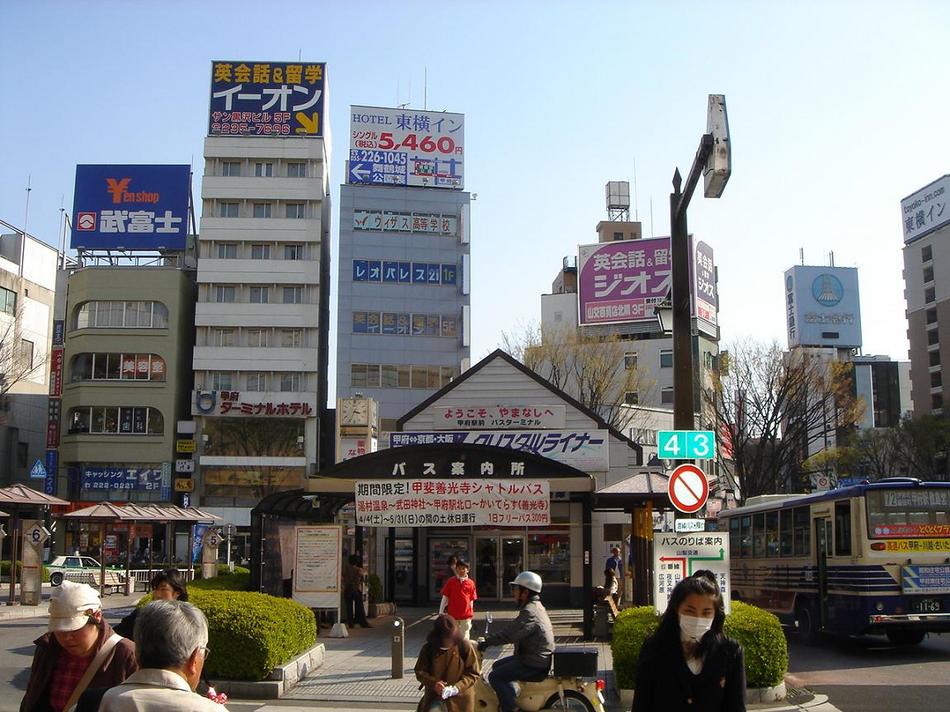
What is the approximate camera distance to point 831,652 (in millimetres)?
18359

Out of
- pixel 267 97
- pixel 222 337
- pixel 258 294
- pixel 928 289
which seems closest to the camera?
pixel 222 337

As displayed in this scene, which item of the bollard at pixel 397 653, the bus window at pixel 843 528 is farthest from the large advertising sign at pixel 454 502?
the bus window at pixel 843 528

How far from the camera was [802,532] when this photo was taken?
1977 cm

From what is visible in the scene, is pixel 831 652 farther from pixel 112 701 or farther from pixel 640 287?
pixel 640 287

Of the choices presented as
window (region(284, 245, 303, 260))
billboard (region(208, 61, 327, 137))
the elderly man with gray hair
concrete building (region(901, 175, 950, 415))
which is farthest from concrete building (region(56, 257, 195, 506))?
concrete building (region(901, 175, 950, 415))

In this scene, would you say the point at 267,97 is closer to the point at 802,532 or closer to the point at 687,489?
the point at 802,532

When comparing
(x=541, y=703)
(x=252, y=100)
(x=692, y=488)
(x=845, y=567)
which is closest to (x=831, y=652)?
(x=845, y=567)

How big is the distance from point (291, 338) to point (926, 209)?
59.0 m

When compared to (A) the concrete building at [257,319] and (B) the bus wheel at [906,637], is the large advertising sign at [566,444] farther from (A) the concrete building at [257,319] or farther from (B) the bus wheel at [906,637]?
(A) the concrete building at [257,319]

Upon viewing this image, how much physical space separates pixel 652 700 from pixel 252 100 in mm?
62801

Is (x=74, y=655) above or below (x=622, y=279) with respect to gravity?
below

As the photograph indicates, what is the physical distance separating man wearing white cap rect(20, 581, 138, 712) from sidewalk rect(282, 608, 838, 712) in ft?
26.2

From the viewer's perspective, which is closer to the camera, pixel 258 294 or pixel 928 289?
pixel 258 294

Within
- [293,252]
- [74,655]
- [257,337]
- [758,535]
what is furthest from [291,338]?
[74,655]
